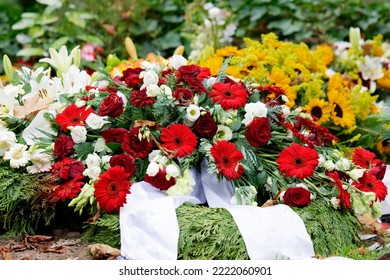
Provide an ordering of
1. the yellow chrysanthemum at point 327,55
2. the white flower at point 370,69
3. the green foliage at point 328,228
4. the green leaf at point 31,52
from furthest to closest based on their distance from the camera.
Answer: the green leaf at point 31,52 → the white flower at point 370,69 → the yellow chrysanthemum at point 327,55 → the green foliage at point 328,228

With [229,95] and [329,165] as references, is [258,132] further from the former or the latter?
[329,165]

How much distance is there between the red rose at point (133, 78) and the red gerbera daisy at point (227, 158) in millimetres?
590

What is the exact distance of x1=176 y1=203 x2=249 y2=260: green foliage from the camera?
123 inches

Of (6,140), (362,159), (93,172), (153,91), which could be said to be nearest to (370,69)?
(362,159)

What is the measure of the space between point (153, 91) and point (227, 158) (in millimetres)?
482

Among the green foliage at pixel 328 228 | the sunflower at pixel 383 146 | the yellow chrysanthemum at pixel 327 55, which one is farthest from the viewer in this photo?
the yellow chrysanthemum at pixel 327 55

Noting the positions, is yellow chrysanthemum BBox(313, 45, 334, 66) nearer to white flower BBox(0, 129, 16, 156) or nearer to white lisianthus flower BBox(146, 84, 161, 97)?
white lisianthus flower BBox(146, 84, 161, 97)

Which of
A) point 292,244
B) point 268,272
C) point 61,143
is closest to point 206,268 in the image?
point 268,272

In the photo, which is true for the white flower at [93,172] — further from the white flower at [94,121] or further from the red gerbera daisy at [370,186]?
the red gerbera daisy at [370,186]

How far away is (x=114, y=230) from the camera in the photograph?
3.29 metres

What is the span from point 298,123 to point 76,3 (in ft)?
12.7

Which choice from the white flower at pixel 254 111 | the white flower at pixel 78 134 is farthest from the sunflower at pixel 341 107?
the white flower at pixel 78 134

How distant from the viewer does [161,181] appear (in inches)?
134

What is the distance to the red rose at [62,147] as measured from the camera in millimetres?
3578
